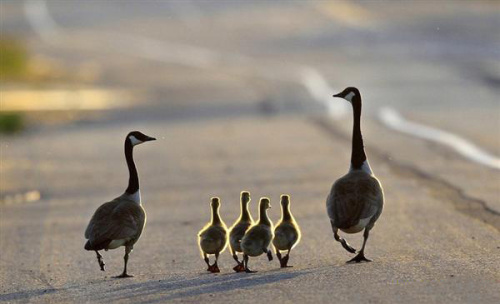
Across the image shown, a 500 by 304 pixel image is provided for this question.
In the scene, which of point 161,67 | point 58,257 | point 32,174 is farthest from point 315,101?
point 58,257

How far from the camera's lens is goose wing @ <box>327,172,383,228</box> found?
11125mm

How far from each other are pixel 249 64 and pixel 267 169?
85.7 feet

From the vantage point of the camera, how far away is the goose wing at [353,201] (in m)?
11.1

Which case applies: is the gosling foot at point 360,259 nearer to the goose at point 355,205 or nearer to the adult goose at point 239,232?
the goose at point 355,205

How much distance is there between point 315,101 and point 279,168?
499 inches

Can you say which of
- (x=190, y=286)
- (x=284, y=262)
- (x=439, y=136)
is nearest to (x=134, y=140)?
(x=284, y=262)

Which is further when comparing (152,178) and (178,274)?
(152,178)

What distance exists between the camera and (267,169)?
19891mm

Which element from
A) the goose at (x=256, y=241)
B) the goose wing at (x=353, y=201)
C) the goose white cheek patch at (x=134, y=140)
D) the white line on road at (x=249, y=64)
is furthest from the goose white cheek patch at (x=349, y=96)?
the white line on road at (x=249, y=64)

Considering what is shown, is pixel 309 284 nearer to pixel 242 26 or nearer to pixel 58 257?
pixel 58 257

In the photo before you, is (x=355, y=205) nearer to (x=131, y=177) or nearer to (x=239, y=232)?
(x=239, y=232)

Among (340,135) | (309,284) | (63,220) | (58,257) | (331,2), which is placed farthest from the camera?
(331,2)

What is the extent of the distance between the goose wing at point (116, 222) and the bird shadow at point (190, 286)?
451 millimetres

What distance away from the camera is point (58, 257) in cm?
1316
